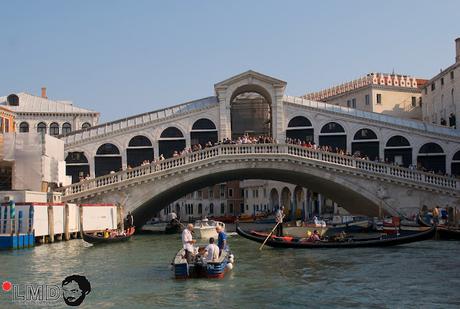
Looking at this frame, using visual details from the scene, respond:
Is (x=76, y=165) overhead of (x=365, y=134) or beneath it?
beneath

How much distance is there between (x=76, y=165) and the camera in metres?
31.8

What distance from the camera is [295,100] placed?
33.3m

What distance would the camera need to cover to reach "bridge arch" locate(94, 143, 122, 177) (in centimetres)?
3189

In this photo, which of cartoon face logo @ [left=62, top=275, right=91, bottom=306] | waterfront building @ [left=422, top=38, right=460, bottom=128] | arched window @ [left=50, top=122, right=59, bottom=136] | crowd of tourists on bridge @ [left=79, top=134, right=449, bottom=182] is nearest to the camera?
cartoon face logo @ [left=62, top=275, right=91, bottom=306]

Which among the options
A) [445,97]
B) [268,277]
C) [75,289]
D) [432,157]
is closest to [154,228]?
[432,157]

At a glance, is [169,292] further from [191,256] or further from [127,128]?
[127,128]

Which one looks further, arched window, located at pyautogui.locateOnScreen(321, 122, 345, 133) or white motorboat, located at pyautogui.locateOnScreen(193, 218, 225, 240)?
arched window, located at pyautogui.locateOnScreen(321, 122, 345, 133)

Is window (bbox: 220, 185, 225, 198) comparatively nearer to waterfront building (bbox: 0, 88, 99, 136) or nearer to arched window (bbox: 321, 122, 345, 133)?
waterfront building (bbox: 0, 88, 99, 136)

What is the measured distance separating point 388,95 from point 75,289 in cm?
3323

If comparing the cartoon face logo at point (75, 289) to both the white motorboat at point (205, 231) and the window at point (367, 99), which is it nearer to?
the white motorboat at point (205, 231)

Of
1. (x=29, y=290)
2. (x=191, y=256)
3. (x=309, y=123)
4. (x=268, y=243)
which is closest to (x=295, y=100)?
(x=309, y=123)

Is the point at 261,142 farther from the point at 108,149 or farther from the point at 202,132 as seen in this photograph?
the point at 108,149

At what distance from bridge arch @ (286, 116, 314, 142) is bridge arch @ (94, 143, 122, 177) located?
8.06 m

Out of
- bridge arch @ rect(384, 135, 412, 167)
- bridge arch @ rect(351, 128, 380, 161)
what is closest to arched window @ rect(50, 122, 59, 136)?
bridge arch @ rect(351, 128, 380, 161)
